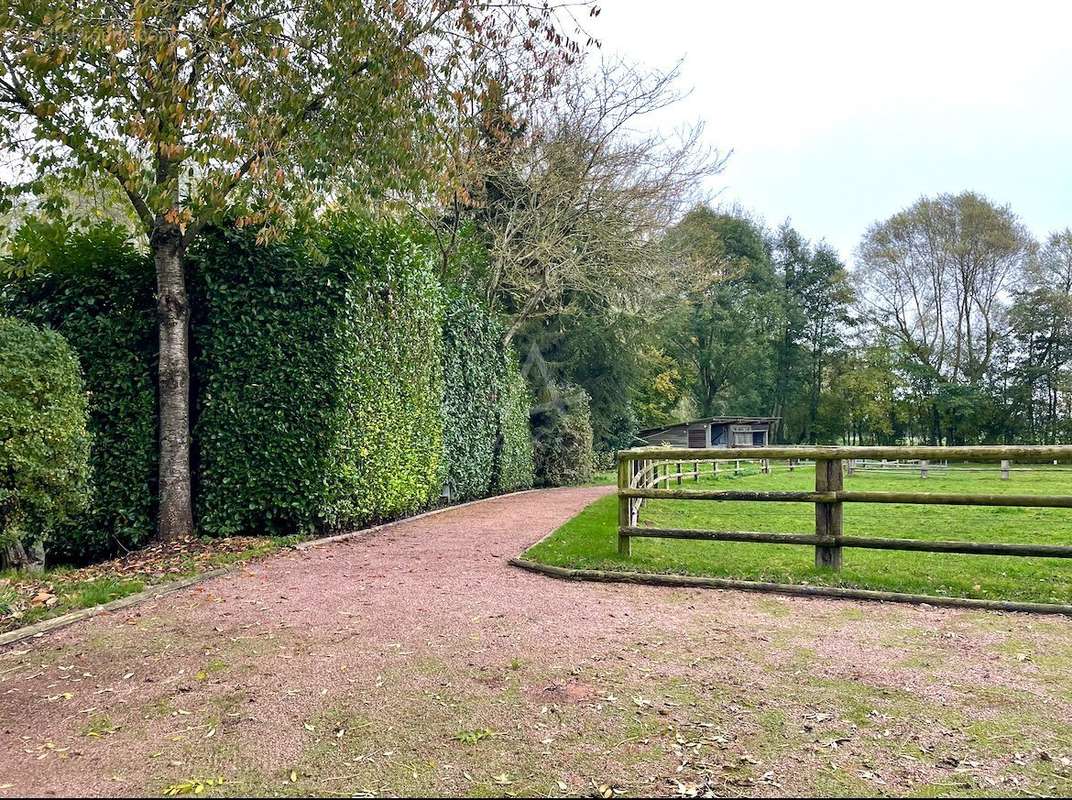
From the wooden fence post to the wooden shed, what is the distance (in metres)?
25.7

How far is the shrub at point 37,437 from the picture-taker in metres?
6.15

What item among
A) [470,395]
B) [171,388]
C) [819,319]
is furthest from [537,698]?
[819,319]

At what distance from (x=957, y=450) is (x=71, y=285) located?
9.36 m

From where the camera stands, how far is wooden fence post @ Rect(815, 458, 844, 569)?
590cm

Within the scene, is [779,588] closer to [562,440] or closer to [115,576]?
[115,576]

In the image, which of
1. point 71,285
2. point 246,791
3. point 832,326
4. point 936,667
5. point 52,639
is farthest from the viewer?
point 832,326

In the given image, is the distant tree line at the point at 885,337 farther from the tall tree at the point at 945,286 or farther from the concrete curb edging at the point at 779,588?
the concrete curb edging at the point at 779,588

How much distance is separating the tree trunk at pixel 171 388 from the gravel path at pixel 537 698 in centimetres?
259

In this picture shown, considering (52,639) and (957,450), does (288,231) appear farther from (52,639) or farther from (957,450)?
(957,450)

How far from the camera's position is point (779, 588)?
5496 mm

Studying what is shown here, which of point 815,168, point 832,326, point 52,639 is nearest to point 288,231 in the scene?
point 52,639

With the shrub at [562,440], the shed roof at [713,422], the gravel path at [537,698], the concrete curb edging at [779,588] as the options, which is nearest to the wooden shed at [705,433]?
the shed roof at [713,422]

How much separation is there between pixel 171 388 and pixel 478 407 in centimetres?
653

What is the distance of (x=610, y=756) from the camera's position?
9.17 ft
